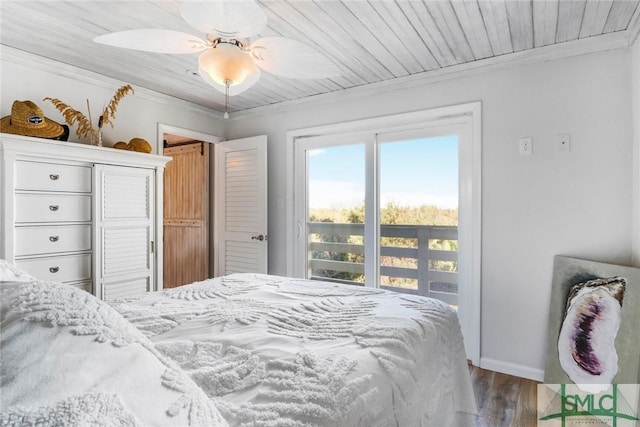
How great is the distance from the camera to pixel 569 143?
2428mm

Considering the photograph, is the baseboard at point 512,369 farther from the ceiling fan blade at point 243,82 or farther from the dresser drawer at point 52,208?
the dresser drawer at point 52,208

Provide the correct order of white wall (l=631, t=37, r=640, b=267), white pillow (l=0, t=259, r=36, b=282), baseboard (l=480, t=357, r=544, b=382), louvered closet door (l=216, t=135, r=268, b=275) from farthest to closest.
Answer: louvered closet door (l=216, t=135, r=268, b=275)
baseboard (l=480, t=357, r=544, b=382)
white wall (l=631, t=37, r=640, b=267)
white pillow (l=0, t=259, r=36, b=282)

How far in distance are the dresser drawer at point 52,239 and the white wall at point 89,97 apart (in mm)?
851

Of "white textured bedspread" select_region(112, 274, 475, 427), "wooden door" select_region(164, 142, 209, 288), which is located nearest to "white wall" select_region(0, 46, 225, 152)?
"wooden door" select_region(164, 142, 209, 288)

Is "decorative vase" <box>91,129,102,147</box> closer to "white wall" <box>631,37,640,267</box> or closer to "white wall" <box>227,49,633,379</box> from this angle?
"white wall" <box>227,49,633,379</box>

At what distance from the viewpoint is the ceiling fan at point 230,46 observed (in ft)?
4.99

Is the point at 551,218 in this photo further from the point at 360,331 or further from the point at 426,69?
the point at 360,331

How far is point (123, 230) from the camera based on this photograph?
285cm

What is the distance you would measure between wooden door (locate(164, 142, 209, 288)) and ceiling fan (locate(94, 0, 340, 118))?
107 inches

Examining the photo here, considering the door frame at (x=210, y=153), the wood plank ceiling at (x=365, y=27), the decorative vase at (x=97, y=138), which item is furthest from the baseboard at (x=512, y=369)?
the decorative vase at (x=97, y=138)

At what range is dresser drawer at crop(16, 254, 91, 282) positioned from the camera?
235cm

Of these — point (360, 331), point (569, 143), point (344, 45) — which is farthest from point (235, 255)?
point (569, 143)

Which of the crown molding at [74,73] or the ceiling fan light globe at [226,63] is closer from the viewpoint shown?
the ceiling fan light globe at [226,63]

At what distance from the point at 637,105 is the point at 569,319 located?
140 centimetres
